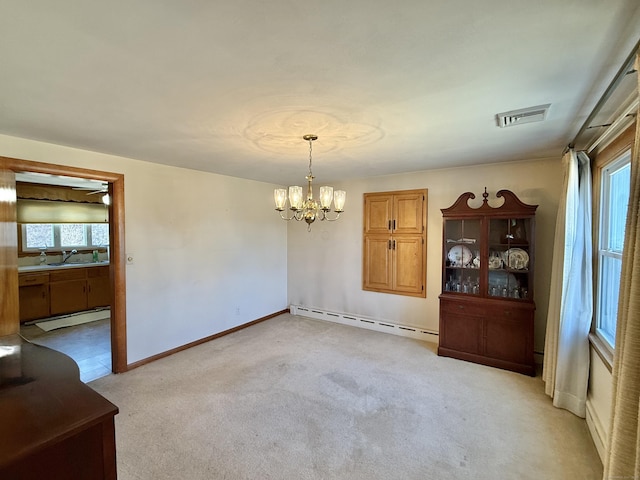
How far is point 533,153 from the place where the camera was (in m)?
3.26

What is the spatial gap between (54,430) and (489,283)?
3.93 metres

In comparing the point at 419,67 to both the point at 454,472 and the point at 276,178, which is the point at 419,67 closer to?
the point at 454,472

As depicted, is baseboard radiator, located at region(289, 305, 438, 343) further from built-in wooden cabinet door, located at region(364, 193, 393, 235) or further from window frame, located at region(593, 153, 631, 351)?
window frame, located at region(593, 153, 631, 351)

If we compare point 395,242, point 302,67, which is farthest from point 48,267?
point 302,67

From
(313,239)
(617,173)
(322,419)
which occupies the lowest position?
(322,419)

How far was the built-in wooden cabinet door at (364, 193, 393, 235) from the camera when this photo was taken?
4570 millimetres

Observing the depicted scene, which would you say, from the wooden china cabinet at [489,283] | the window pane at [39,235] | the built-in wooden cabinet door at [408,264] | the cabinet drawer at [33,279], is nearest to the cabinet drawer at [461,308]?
the wooden china cabinet at [489,283]

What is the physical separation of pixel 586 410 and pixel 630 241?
2.11m

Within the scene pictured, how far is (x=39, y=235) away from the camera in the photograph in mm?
5562

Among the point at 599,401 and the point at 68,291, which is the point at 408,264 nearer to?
the point at 599,401

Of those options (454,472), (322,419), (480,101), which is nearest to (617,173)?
(480,101)

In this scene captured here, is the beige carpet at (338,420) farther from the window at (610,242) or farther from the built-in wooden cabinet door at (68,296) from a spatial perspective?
the built-in wooden cabinet door at (68,296)

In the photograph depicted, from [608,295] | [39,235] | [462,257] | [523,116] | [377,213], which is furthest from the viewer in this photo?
[39,235]

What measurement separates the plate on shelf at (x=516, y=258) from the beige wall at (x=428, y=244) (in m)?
0.28
